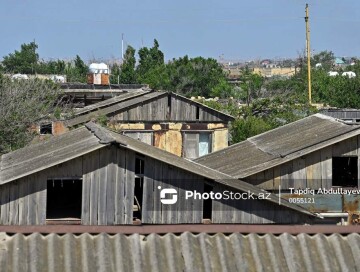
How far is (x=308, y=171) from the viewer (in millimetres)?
17750

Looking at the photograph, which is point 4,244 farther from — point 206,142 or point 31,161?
point 206,142

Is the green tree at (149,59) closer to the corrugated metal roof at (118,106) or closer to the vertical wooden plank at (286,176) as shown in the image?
the corrugated metal roof at (118,106)

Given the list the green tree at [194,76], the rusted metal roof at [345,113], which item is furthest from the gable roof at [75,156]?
the green tree at [194,76]

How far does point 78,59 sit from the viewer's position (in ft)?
269

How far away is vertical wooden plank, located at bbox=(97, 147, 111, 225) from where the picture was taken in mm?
14594

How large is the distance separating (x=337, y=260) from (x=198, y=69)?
198 feet

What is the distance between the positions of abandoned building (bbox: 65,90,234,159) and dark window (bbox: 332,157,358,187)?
32.1 ft

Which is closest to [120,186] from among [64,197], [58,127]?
[64,197]

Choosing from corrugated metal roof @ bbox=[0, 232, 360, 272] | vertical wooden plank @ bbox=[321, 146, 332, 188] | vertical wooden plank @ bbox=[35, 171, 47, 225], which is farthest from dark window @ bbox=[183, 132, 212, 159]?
corrugated metal roof @ bbox=[0, 232, 360, 272]

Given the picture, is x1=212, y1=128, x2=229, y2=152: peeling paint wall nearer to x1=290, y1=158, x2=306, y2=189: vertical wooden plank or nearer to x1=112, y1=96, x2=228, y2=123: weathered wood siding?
x1=112, y1=96, x2=228, y2=123: weathered wood siding

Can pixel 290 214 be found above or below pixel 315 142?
below

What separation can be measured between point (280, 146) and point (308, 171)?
1.85 meters

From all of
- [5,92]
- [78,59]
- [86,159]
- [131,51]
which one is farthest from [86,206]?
[78,59]

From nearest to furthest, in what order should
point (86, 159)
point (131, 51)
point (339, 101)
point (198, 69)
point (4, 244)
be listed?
point (4, 244), point (86, 159), point (339, 101), point (198, 69), point (131, 51)
